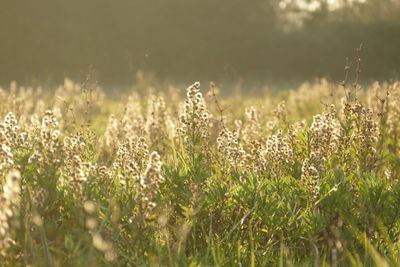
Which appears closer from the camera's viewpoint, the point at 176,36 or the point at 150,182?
the point at 150,182

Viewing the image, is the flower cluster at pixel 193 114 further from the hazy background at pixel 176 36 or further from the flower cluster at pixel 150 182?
the hazy background at pixel 176 36

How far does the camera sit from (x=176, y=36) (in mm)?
41188

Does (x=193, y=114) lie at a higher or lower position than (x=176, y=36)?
lower

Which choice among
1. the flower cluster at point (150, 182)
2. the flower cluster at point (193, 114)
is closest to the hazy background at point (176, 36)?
the flower cluster at point (193, 114)

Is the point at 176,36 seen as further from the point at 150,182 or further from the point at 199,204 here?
the point at 150,182

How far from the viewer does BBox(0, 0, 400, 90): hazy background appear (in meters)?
38.9

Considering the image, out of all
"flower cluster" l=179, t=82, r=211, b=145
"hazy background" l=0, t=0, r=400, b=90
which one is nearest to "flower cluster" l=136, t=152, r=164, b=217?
"flower cluster" l=179, t=82, r=211, b=145

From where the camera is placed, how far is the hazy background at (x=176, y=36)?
3891 cm

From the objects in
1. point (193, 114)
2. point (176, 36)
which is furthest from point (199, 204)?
point (176, 36)

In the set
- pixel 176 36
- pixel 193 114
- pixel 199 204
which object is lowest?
pixel 199 204

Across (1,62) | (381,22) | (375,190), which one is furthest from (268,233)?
(1,62)

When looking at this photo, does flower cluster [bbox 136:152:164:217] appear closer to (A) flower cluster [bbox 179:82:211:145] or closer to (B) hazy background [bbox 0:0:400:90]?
(A) flower cluster [bbox 179:82:211:145]

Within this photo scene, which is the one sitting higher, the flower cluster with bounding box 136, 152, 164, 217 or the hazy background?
the hazy background

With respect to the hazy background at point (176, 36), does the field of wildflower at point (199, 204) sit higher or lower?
lower
